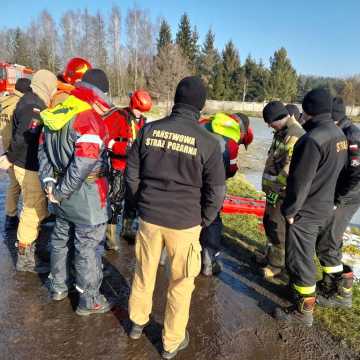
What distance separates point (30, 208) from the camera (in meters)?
3.94

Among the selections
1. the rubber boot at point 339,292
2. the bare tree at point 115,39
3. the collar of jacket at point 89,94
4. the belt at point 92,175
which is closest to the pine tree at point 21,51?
the bare tree at point 115,39

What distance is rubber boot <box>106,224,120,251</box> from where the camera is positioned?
Result: 4.59 meters

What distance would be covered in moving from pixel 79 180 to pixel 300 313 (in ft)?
8.22

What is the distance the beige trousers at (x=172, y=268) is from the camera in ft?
8.75

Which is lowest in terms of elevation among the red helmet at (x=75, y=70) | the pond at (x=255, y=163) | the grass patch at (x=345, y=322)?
the pond at (x=255, y=163)

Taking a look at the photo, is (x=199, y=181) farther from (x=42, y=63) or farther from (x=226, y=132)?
(x=42, y=63)

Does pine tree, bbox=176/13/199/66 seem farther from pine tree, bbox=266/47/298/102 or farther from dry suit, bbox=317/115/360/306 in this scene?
dry suit, bbox=317/115/360/306

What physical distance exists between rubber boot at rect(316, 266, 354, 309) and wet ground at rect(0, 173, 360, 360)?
43cm

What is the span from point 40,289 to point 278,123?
3281 millimetres

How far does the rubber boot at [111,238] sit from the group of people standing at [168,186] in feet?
0.04

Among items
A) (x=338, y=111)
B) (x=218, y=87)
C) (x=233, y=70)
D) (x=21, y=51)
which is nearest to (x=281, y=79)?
(x=233, y=70)

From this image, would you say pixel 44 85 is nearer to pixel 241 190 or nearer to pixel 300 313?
pixel 300 313

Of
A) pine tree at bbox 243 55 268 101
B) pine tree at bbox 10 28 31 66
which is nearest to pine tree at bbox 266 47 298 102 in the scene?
pine tree at bbox 243 55 268 101

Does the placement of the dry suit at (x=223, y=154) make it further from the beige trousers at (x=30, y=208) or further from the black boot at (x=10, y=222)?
the black boot at (x=10, y=222)
